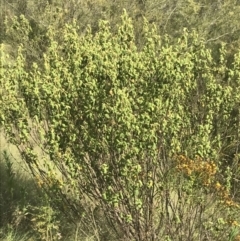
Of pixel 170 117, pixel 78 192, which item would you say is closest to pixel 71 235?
pixel 78 192

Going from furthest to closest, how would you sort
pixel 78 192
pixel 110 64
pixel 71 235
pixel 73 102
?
pixel 71 235 < pixel 78 192 < pixel 73 102 < pixel 110 64

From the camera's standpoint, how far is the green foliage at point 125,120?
4.27m

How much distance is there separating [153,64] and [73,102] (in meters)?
0.85

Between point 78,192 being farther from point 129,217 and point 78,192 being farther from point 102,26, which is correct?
point 102,26

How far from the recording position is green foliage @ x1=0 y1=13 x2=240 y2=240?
14.0ft

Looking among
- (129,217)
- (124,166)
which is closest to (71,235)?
(129,217)

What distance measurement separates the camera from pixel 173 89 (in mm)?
4402

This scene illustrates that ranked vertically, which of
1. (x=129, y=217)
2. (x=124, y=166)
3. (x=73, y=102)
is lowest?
(x=129, y=217)

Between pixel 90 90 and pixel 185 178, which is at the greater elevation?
pixel 90 90

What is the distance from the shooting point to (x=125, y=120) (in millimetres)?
4086

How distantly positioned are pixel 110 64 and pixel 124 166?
0.94 meters

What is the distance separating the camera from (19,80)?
15.8 feet

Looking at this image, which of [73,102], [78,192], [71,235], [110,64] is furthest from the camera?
[71,235]

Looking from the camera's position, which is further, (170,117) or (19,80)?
(19,80)
